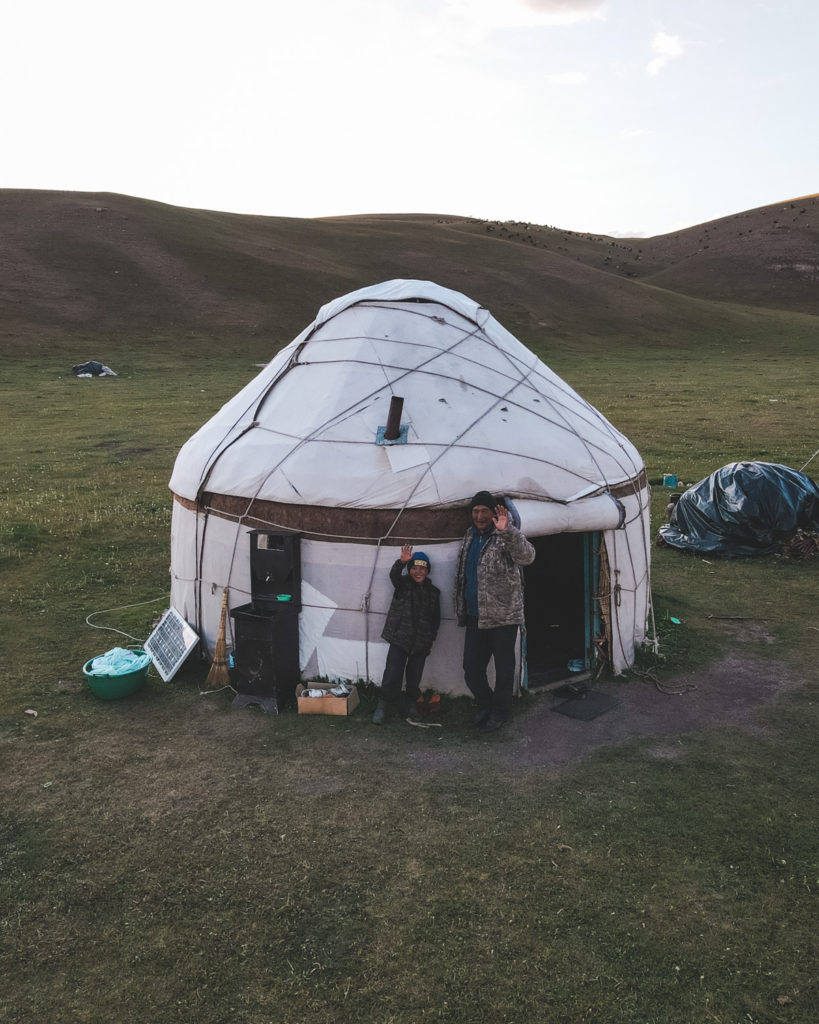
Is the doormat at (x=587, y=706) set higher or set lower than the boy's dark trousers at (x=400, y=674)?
lower

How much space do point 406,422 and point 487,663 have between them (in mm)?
2313

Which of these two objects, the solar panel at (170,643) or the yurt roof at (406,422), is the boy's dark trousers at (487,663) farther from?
the solar panel at (170,643)

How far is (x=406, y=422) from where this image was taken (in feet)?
24.0

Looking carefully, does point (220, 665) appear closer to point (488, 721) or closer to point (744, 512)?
point (488, 721)

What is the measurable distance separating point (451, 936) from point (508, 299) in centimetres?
4853

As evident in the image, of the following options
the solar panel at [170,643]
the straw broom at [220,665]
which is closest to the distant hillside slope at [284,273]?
the solar panel at [170,643]

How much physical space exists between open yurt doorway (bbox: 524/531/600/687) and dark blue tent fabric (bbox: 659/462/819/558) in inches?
119

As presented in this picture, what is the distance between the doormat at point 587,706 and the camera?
6844mm

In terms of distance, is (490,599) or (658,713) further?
(658,713)

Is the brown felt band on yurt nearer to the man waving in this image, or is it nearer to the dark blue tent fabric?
the man waving

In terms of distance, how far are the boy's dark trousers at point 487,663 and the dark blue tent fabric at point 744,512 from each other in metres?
6.42

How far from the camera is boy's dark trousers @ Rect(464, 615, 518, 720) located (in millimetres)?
6469

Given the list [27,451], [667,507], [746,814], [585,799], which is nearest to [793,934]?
[746,814]

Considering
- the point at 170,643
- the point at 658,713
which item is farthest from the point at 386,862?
the point at 170,643
